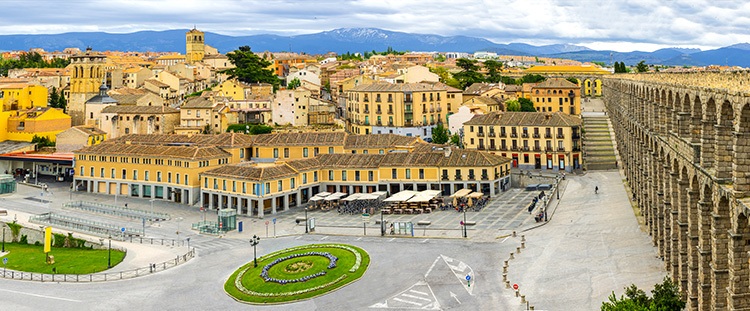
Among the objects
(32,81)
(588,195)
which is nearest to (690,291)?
(588,195)

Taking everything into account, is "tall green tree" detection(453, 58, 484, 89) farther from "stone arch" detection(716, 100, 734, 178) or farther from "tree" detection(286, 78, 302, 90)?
"stone arch" detection(716, 100, 734, 178)

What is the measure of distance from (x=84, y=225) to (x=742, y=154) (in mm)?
66393

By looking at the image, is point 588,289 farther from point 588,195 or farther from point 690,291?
point 588,195

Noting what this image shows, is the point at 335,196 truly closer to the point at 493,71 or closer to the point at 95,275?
the point at 95,275

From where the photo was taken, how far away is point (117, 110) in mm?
116688

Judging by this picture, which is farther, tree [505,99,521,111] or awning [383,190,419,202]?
tree [505,99,521,111]

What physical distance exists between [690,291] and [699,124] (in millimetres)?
9320

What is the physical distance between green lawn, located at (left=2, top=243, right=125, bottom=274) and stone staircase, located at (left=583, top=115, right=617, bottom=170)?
215ft

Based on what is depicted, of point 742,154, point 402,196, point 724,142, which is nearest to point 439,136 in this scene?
point 402,196

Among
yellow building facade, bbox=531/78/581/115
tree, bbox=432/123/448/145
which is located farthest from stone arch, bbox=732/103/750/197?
yellow building facade, bbox=531/78/581/115

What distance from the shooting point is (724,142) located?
2873 centimetres

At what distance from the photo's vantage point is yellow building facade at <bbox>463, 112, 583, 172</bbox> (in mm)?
89250

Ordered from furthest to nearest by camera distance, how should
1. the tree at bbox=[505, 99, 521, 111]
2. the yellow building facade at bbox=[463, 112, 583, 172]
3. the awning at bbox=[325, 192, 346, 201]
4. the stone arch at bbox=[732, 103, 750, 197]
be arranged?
the tree at bbox=[505, 99, 521, 111], the yellow building facade at bbox=[463, 112, 583, 172], the awning at bbox=[325, 192, 346, 201], the stone arch at bbox=[732, 103, 750, 197]

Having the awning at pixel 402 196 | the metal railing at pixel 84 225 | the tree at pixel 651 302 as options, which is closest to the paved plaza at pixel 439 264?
the awning at pixel 402 196
